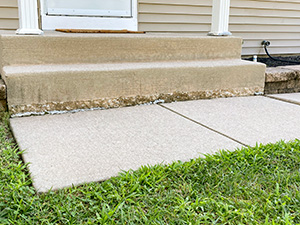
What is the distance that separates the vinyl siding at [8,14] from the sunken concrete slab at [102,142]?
1.98m

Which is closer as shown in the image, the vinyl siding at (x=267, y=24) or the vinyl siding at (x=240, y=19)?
the vinyl siding at (x=240, y=19)

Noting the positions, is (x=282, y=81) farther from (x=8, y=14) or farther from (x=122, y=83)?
(x=8, y=14)

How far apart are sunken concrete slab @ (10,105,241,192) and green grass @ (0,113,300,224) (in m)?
0.08

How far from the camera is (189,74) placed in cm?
263

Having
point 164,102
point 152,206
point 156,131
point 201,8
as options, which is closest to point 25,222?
point 152,206

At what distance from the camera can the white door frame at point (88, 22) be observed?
361cm

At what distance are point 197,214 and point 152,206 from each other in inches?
6.5

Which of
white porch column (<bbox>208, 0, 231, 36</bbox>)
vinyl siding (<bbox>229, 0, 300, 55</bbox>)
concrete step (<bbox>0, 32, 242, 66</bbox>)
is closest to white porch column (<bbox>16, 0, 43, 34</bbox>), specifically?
concrete step (<bbox>0, 32, 242, 66</bbox>)

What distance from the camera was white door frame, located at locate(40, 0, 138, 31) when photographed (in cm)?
361

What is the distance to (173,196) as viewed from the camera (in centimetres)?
126

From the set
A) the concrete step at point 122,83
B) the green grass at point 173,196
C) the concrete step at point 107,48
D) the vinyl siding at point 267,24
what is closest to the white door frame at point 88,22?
the concrete step at point 107,48

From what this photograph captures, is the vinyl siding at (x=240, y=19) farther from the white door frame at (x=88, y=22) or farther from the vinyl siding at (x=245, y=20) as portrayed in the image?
the white door frame at (x=88, y=22)

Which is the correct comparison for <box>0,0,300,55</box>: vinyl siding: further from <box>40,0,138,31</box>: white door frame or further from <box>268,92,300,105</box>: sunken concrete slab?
<box>268,92,300,105</box>: sunken concrete slab

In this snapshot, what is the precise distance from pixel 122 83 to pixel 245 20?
10.8 ft
